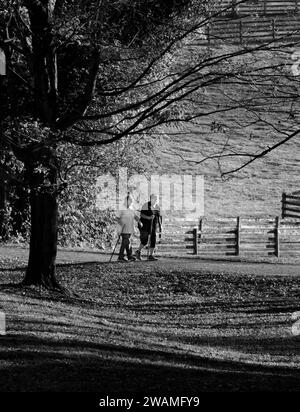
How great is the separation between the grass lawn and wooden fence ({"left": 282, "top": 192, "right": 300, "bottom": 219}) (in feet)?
54.0

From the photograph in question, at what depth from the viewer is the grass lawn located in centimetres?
1081

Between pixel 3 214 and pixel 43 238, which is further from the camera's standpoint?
pixel 3 214

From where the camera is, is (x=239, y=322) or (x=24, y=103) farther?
(x=24, y=103)

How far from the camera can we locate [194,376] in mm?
11172

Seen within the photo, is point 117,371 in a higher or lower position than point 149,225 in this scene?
lower

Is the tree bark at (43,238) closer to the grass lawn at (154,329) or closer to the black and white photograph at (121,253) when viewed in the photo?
the black and white photograph at (121,253)

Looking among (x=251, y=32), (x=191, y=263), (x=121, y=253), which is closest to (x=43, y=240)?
(x=121, y=253)

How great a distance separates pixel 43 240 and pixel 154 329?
4016 millimetres

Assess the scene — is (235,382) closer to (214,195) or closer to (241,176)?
(214,195)

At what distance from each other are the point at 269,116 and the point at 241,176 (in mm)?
7862

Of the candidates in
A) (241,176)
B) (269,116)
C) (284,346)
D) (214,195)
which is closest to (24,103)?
(284,346)

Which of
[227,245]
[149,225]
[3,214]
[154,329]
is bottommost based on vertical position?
[154,329]

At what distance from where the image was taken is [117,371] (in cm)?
1117

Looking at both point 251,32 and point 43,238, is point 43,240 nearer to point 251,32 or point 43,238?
point 43,238
